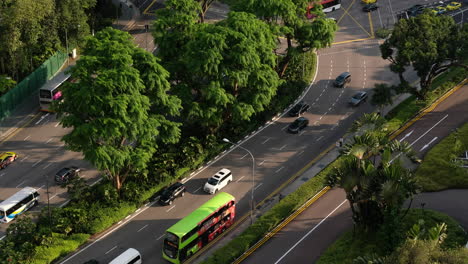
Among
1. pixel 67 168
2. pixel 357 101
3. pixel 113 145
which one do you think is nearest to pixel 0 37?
pixel 67 168

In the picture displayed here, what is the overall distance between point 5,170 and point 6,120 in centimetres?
1438

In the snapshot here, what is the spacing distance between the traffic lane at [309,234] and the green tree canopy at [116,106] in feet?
62.0

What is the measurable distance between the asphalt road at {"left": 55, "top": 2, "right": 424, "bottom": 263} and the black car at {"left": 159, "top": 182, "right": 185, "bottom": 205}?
2.88 ft

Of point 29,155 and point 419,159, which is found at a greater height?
point 29,155

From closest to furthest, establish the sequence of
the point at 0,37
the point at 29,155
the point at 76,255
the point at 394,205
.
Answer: the point at 394,205 → the point at 76,255 → the point at 29,155 → the point at 0,37

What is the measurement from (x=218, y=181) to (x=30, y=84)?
4180 cm

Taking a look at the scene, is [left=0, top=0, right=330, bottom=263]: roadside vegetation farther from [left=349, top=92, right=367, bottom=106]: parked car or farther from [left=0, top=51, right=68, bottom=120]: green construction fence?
[left=0, top=51, right=68, bottom=120]: green construction fence

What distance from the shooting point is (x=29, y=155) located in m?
95.1

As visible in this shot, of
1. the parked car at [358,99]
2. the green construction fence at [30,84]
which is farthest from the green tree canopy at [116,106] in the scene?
the parked car at [358,99]

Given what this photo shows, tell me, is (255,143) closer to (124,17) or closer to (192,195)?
(192,195)

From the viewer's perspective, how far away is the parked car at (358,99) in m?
108

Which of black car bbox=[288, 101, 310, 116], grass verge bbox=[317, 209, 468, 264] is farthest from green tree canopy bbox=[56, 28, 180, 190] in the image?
black car bbox=[288, 101, 310, 116]

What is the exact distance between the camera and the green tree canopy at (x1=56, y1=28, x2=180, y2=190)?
77.6 m

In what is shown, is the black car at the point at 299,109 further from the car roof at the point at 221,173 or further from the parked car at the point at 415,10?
the parked car at the point at 415,10
